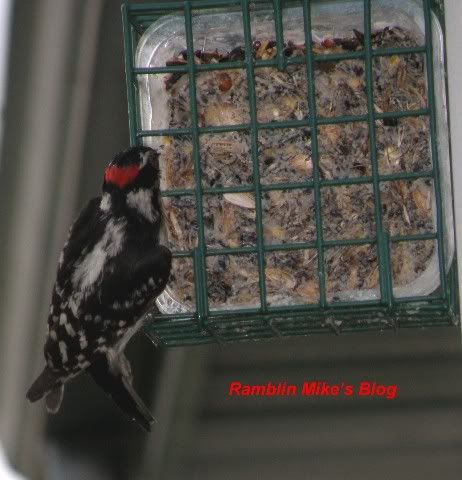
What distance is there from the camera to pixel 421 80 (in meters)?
3.52

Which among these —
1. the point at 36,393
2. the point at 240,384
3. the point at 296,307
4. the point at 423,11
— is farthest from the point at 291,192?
the point at 240,384

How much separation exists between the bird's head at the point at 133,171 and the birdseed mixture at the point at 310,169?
0.10 metres

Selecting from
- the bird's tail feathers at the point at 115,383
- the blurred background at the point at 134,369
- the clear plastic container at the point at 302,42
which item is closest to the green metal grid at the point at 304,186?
the clear plastic container at the point at 302,42

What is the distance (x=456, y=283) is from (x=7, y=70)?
5.43 feet

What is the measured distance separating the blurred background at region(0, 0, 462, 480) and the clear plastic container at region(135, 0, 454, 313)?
→ 793 mm

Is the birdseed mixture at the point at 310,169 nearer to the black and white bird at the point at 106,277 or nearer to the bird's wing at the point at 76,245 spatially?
the black and white bird at the point at 106,277

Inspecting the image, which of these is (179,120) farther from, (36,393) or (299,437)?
(299,437)

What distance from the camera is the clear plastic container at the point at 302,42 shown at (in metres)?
3.46

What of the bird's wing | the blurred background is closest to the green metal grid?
the bird's wing

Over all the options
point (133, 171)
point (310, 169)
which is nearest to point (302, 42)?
point (310, 169)

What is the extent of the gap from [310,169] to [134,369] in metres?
1.69

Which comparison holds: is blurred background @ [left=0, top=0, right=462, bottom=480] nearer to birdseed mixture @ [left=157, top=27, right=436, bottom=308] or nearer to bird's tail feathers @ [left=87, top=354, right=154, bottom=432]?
bird's tail feathers @ [left=87, top=354, right=154, bottom=432]

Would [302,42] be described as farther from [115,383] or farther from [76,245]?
[115,383]

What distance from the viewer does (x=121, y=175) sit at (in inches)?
146
